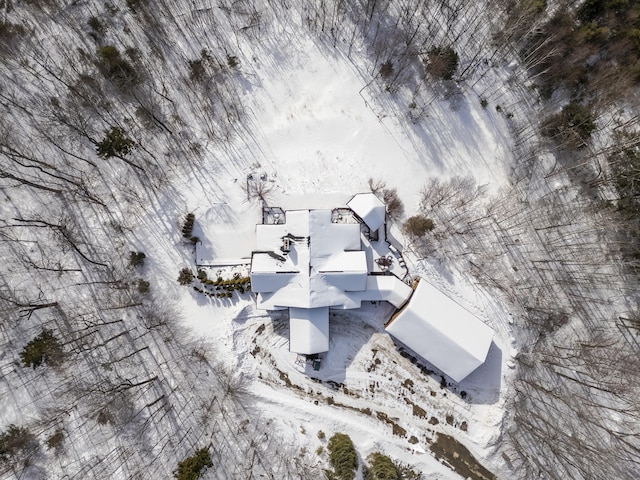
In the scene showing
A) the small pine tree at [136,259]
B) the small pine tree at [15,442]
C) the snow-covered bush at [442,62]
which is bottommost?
the small pine tree at [15,442]

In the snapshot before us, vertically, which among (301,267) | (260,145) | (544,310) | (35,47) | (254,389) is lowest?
(544,310)

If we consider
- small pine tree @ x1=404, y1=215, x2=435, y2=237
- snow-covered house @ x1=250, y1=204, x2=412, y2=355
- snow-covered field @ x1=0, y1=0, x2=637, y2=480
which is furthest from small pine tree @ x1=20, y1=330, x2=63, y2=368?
small pine tree @ x1=404, y1=215, x2=435, y2=237

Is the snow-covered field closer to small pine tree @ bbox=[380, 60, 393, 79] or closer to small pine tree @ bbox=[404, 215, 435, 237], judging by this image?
small pine tree @ bbox=[380, 60, 393, 79]

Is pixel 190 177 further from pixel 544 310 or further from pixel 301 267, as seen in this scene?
pixel 544 310

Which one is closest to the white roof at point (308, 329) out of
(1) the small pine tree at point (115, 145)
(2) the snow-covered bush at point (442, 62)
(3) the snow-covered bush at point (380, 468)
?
(3) the snow-covered bush at point (380, 468)

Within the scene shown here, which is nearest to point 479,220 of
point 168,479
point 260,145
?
point 260,145

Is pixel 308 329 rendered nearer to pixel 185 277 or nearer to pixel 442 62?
pixel 185 277

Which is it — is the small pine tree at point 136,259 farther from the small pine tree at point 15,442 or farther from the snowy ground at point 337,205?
the small pine tree at point 15,442
